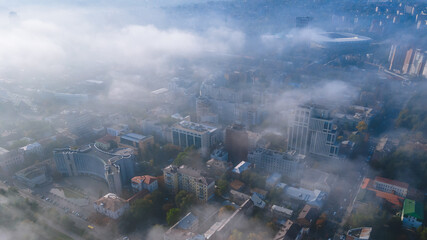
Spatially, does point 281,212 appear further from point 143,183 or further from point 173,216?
point 143,183

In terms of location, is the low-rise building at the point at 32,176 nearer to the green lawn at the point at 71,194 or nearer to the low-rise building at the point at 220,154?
the green lawn at the point at 71,194

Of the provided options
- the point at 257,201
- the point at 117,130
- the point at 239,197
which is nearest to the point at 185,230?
the point at 239,197

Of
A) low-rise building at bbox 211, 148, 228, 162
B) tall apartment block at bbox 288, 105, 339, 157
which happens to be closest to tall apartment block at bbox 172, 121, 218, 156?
low-rise building at bbox 211, 148, 228, 162

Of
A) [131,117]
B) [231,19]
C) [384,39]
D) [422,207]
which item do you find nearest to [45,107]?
[131,117]

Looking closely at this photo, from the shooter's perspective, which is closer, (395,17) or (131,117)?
(131,117)

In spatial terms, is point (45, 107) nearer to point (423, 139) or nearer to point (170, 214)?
point (170, 214)

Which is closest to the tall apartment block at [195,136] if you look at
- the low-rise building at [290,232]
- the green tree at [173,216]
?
the green tree at [173,216]

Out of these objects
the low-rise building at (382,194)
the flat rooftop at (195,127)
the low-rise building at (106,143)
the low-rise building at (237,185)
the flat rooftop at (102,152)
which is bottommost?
the low-rise building at (382,194)
